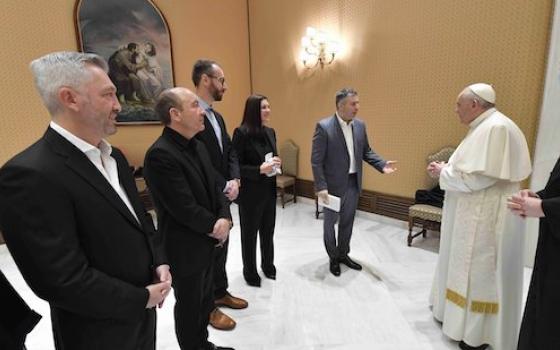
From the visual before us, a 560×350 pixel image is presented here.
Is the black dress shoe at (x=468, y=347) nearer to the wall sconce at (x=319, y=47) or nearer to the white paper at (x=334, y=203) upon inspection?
the white paper at (x=334, y=203)

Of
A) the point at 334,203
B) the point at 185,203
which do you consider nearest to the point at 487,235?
the point at 334,203

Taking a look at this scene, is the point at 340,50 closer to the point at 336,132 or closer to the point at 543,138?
the point at 336,132

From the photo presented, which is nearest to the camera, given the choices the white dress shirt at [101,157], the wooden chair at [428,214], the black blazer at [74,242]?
the black blazer at [74,242]

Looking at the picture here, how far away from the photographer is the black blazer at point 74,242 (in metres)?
0.97

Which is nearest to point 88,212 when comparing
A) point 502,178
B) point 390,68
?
point 502,178

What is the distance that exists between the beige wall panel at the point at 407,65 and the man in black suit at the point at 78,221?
4032 millimetres

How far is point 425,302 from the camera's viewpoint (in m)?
2.89

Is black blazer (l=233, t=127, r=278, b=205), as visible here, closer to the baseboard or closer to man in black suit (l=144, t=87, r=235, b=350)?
man in black suit (l=144, t=87, r=235, b=350)

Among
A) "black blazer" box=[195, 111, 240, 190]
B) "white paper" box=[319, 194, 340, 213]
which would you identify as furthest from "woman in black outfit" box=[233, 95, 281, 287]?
"white paper" box=[319, 194, 340, 213]

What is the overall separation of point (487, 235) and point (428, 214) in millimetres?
1744

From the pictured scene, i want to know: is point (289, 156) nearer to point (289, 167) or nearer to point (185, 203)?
point (289, 167)

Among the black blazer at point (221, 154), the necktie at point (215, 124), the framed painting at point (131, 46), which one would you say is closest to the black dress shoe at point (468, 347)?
the black blazer at point (221, 154)

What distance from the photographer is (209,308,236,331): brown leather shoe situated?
2564 mm

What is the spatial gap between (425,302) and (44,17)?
5.60 m
